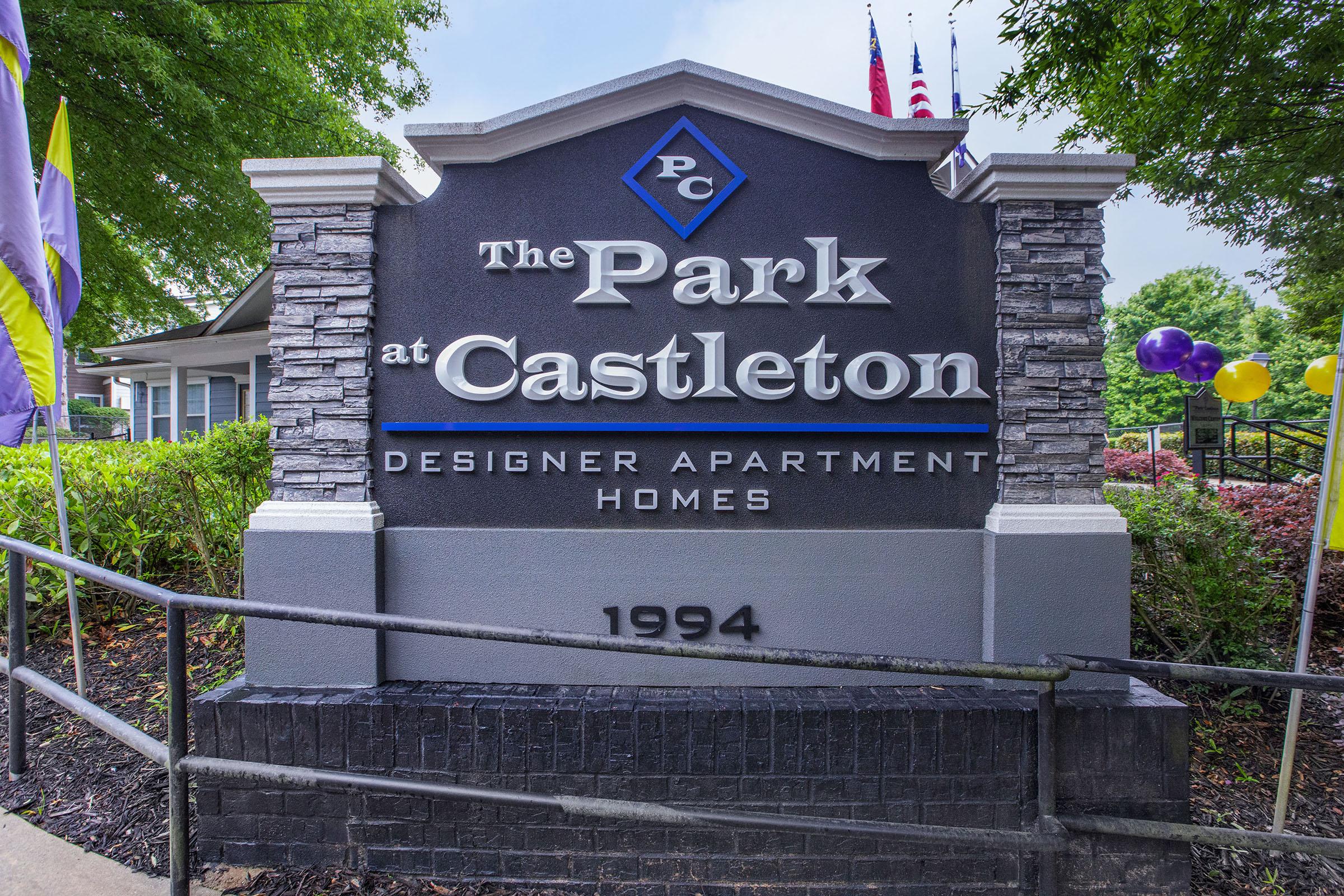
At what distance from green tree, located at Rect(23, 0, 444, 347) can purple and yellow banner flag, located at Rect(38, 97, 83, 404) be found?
4197 mm

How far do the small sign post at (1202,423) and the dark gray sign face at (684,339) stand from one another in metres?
9.93

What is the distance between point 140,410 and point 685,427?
20.8 metres

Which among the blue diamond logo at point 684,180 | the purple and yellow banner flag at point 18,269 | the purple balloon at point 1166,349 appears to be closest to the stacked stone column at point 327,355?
the purple and yellow banner flag at point 18,269

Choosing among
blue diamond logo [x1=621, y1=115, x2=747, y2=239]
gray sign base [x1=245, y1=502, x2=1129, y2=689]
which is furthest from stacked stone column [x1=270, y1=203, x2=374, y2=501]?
blue diamond logo [x1=621, y1=115, x2=747, y2=239]

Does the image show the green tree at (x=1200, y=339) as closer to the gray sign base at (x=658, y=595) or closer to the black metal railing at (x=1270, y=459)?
the black metal railing at (x=1270, y=459)

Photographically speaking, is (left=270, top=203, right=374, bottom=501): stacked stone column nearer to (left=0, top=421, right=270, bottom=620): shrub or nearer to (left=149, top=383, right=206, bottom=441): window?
(left=0, top=421, right=270, bottom=620): shrub

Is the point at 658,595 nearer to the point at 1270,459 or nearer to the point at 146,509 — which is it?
the point at 146,509

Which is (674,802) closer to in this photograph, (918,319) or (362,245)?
Answer: (918,319)

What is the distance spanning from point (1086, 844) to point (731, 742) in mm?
1516

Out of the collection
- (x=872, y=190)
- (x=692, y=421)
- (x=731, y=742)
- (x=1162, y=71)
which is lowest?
(x=731, y=742)

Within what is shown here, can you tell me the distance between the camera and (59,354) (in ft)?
10.8

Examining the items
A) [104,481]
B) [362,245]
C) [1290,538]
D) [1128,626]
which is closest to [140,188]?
[104,481]

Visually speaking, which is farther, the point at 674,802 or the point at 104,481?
the point at 104,481

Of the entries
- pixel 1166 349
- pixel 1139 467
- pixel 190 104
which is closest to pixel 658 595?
pixel 190 104
